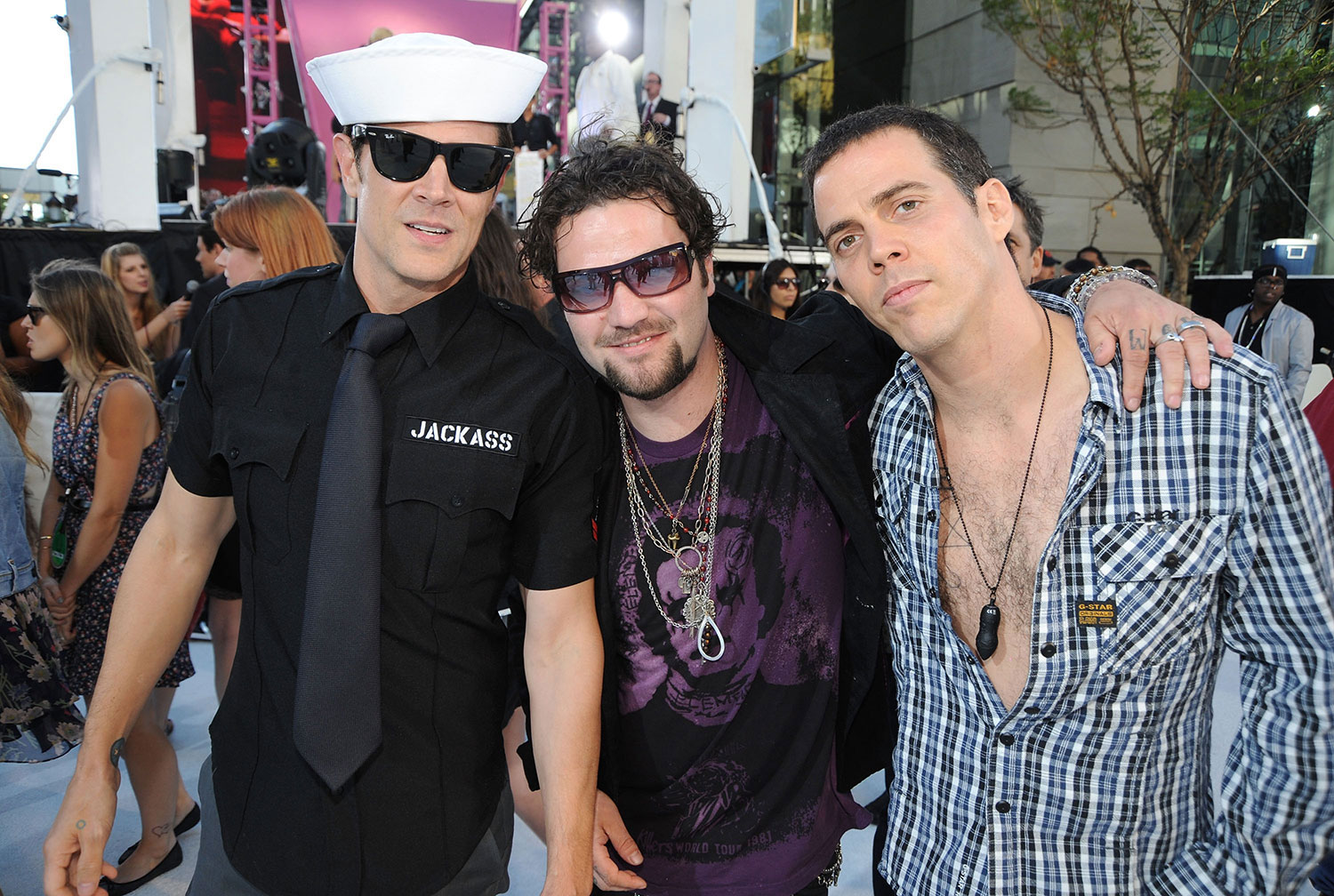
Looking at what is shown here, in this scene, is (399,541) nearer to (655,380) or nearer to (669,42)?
(655,380)

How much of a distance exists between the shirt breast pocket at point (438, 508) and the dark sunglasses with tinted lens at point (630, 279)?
1.55 ft

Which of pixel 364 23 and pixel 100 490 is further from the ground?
pixel 364 23

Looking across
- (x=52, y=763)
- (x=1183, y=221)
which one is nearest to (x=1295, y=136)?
(x=1183, y=221)

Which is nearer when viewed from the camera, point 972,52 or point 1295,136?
point 1295,136

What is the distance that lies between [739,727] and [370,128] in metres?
1.38

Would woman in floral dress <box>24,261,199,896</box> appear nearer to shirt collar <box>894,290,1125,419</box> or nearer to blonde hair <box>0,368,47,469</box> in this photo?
blonde hair <box>0,368,47,469</box>

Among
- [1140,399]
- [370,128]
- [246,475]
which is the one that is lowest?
[246,475]

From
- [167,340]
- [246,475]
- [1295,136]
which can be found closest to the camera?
[246,475]

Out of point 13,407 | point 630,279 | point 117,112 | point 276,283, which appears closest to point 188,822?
point 13,407

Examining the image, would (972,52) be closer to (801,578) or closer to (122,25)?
(122,25)

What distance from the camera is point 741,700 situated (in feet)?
6.02

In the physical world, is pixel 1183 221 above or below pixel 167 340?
above

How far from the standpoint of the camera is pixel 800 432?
1876 mm

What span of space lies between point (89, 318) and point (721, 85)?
26.0 ft
